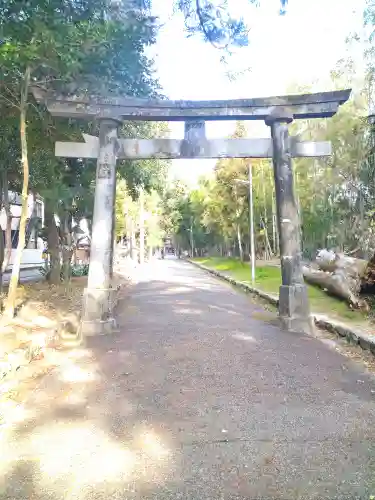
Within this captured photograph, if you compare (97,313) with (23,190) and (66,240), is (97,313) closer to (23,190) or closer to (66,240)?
(23,190)

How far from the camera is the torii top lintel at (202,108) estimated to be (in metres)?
8.51

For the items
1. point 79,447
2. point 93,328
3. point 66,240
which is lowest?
point 79,447

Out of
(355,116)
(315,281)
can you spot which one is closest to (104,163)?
(315,281)

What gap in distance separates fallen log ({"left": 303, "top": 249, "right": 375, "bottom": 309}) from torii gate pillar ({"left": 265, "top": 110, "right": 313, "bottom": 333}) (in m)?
3.20

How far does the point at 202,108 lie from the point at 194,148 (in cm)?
79

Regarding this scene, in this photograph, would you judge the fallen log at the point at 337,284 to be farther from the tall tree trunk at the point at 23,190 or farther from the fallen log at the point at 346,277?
the tall tree trunk at the point at 23,190

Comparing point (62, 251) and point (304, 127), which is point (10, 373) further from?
point (304, 127)

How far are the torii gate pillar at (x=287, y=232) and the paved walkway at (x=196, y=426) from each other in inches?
56.1

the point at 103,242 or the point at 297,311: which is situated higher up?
the point at 103,242

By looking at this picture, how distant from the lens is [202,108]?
873 cm

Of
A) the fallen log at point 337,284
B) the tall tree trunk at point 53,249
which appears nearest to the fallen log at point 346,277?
the fallen log at point 337,284

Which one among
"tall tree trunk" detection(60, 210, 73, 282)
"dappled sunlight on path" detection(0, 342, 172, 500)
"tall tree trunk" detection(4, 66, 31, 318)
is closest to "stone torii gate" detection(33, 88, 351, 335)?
"tall tree trunk" detection(4, 66, 31, 318)

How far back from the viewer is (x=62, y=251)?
17.2m

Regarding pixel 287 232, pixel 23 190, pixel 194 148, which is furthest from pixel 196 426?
pixel 194 148
